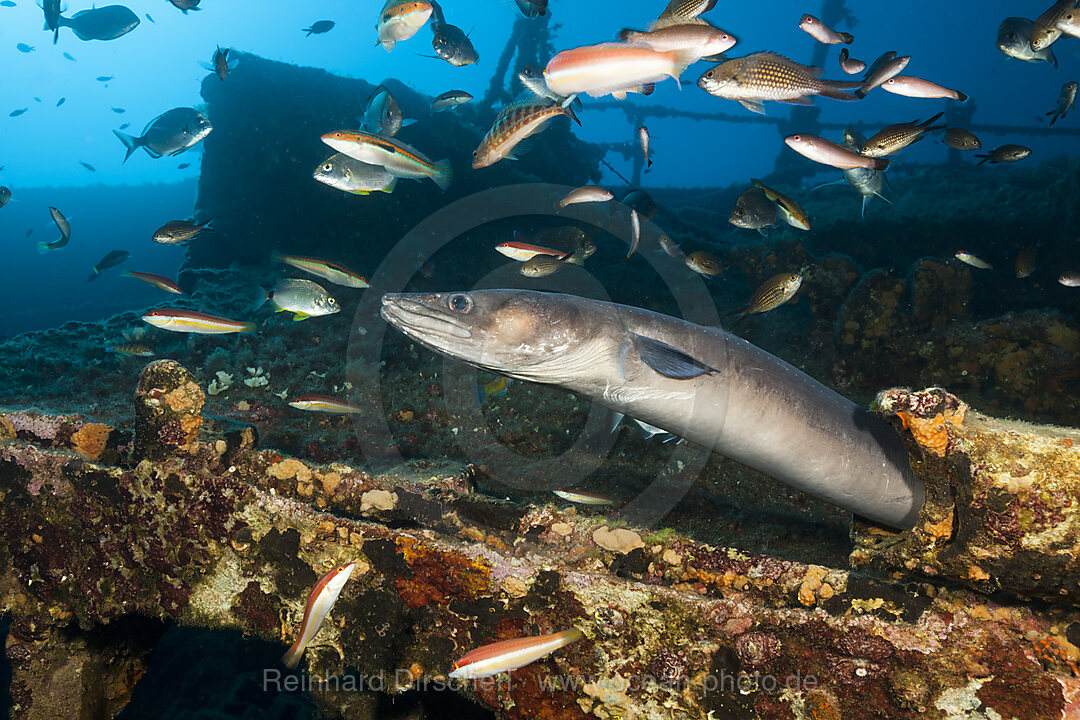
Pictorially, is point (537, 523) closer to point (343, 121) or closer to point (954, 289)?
point (954, 289)

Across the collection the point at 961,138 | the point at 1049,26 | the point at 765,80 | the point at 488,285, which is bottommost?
the point at 488,285

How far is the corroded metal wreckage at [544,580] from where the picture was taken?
187 centimetres

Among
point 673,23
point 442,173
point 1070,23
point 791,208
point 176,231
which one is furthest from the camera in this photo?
point 176,231

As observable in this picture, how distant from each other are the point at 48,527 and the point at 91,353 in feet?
18.6

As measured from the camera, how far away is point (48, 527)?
3.01 m

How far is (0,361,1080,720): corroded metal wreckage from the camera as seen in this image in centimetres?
187

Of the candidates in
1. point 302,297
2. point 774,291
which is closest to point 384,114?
point 302,297

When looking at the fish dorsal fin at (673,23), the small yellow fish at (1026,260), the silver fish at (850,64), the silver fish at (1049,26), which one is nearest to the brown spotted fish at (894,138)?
the silver fish at (850,64)

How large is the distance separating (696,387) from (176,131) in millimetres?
8061

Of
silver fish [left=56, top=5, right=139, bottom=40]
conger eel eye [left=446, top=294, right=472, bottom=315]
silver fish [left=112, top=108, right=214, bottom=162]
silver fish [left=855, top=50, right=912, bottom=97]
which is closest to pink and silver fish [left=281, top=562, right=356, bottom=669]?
conger eel eye [left=446, top=294, right=472, bottom=315]

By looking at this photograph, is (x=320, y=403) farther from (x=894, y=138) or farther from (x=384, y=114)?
(x=894, y=138)

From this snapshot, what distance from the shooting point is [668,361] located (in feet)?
9.34

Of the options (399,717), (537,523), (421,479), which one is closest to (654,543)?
(537,523)

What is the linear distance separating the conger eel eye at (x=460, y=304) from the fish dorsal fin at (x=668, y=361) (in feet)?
3.74
